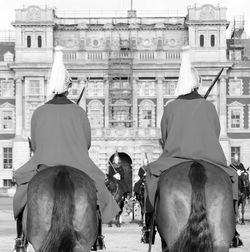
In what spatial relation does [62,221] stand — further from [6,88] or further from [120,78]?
[6,88]

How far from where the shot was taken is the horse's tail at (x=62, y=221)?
9148 mm

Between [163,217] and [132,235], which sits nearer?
[163,217]

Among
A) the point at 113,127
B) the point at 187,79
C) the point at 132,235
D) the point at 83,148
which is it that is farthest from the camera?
the point at 113,127

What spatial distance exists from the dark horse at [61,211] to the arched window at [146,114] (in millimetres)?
62240

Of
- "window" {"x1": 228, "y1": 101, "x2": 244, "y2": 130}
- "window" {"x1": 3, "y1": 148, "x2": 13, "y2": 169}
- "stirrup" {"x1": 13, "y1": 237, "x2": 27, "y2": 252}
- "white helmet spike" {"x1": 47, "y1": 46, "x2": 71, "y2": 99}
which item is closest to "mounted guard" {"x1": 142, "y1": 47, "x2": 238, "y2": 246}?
"white helmet spike" {"x1": 47, "y1": 46, "x2": 71, "y2": 99}

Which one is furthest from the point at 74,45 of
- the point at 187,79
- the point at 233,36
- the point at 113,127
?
the point at 187,79

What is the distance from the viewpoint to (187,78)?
36.0ft

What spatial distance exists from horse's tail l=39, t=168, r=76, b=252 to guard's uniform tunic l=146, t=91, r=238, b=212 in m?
1.37

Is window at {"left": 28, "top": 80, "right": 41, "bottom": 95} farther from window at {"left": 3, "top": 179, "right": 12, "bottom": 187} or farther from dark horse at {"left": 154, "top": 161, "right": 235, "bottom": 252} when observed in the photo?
dark horse at {"left": 154, "top": 161, "right": 235, "bottom": 252}

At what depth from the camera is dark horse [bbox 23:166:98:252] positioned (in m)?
9.19

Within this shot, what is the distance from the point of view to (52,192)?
9305 mm

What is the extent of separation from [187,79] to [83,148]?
1.72 metres

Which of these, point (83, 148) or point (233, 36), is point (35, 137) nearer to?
point (83, 148)

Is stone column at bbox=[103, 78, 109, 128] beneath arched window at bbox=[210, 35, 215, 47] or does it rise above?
beneath
